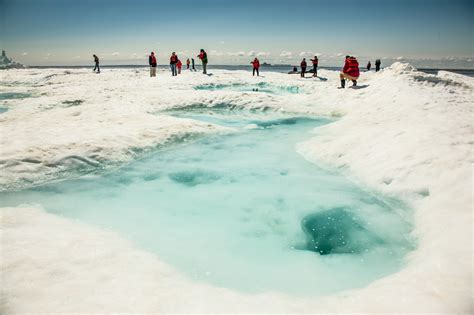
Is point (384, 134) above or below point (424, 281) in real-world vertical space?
above

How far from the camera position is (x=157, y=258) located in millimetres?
3695

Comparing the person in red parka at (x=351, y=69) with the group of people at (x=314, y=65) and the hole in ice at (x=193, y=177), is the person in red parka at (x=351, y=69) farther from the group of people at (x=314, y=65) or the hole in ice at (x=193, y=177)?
the hole in ice at (x=193, y=177)

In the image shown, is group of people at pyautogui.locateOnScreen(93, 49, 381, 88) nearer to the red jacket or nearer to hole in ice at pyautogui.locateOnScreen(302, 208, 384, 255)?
the red jacket

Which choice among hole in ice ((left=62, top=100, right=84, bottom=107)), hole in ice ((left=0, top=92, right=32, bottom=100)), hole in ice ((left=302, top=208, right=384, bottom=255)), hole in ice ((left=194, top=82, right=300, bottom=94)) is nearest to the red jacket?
hole in ice ((left=194, top=82, right=300, bottom=94))

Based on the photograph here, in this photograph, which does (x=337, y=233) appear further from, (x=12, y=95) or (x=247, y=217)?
(x=12, y=95)

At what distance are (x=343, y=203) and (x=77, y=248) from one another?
434 centimetres

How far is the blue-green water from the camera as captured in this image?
368cm

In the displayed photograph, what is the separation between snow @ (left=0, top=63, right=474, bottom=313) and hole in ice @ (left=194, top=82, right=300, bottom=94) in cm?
1110

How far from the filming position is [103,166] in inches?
285

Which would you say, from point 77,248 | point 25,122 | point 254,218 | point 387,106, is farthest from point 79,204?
point 387,106

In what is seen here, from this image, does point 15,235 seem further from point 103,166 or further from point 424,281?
point 424,281

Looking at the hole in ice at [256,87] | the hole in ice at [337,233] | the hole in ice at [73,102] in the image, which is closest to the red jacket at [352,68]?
the hole in ice at [256,87]

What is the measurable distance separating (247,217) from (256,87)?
69.8 ft

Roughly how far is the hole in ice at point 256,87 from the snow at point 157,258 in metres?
11.1
